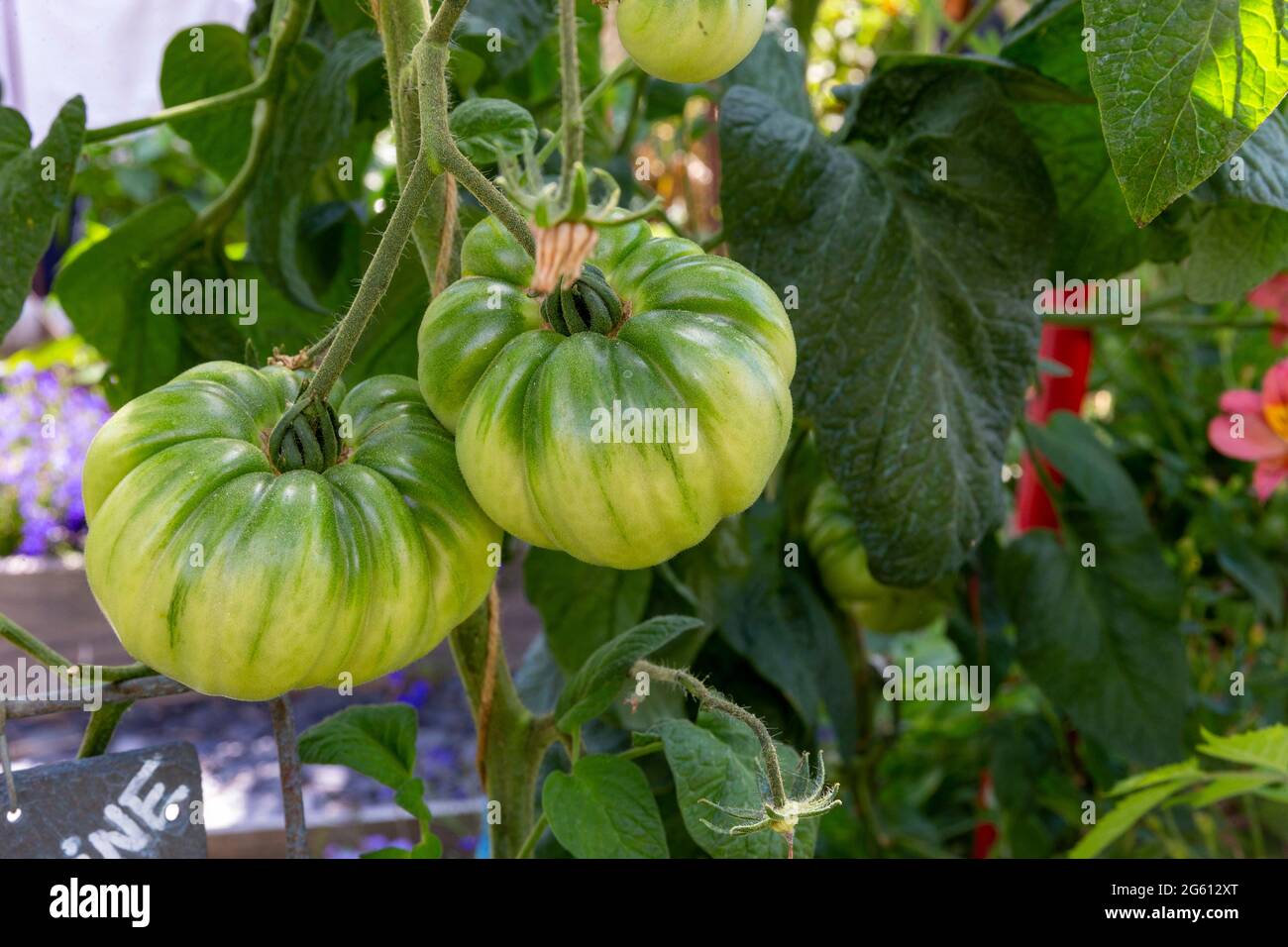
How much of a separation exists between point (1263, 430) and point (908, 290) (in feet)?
1.64

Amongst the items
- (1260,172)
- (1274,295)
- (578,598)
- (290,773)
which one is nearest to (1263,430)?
(1274,295)

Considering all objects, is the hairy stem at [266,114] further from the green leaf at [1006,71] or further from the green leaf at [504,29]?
the green leaf at [1006,71]

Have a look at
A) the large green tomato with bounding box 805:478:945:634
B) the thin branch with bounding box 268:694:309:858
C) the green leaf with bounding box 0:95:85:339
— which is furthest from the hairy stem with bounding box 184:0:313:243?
the large green tomato with bounding box 805:478:945:634

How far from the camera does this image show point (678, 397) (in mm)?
371

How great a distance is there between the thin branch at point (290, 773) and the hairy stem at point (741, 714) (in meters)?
0.16

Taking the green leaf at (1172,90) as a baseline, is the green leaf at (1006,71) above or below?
above

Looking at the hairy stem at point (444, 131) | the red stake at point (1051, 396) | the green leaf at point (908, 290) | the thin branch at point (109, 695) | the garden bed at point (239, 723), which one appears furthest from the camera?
the garden bed at point (239, 723)

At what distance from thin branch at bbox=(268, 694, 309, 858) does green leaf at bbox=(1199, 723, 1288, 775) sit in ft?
1.44

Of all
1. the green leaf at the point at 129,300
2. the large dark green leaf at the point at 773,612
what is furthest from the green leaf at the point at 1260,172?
the green leaf at the point at 129,300

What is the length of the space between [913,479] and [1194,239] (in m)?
0.22

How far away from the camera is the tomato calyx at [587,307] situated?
15.6 inches

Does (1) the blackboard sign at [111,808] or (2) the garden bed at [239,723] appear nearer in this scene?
(1) the blackboard sign at [111,808]

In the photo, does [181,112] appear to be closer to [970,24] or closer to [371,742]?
[371,742]
